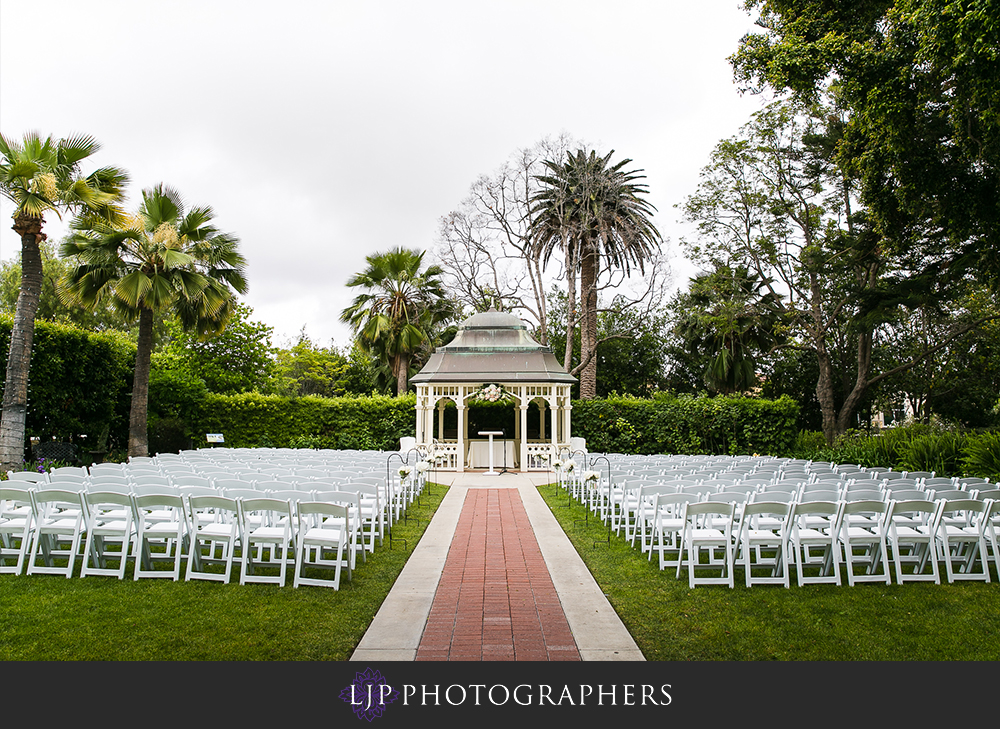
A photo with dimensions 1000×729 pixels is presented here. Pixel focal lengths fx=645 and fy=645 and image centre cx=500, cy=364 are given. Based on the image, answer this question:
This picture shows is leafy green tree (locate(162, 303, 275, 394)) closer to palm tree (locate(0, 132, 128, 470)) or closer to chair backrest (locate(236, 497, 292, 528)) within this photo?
palm tree (locate(0, 132, 128, 470))

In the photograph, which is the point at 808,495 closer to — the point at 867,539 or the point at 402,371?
the point at 867,539

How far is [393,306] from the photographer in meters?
28.4

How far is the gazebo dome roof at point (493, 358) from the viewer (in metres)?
20.1

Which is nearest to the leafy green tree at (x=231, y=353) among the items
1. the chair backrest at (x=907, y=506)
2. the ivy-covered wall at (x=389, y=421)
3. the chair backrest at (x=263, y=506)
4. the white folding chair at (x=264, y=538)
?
the ivy-covered wall at (x=389, y=421)

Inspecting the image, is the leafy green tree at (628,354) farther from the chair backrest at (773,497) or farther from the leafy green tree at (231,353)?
the chair backrest at (773,497)

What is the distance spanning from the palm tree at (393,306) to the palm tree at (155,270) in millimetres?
9436

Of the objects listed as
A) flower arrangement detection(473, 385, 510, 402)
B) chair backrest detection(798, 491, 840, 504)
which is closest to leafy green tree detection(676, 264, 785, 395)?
flower arrangement detection(473, 385, 510, 402)

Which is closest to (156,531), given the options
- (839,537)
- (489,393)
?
(839,537)

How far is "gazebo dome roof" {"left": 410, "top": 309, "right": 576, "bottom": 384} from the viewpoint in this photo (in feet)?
65.9

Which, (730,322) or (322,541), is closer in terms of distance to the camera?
(322,541)

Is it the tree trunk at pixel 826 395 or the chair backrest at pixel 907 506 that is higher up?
the tree trunk at pixel 826 395

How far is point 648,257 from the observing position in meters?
28.6

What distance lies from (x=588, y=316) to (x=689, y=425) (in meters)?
7.55

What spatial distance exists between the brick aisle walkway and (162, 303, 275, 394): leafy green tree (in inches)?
792
